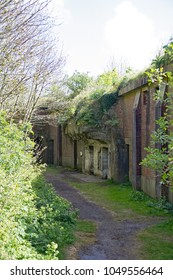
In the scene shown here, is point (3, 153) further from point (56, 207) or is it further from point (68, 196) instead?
point (68, 196)

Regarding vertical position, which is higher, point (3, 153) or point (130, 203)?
point (3, 153)

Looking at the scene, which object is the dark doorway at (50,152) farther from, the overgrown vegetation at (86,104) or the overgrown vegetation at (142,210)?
the overgrown vegetation at (142,210)

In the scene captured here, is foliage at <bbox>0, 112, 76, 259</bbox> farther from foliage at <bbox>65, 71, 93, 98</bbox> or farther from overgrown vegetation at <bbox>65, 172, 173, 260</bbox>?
foliage at <bbox>65, 71, 93, 98</bbox>

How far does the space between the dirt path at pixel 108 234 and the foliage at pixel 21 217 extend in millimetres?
774

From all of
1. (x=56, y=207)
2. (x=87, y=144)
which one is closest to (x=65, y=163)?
(x=87, y=144)

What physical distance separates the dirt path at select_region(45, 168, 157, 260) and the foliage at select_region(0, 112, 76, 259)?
77cm

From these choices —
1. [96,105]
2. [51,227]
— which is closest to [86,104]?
[96,105]

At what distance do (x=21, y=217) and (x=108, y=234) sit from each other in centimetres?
326

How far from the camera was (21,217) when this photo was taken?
700cm

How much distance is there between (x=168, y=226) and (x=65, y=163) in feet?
58.3

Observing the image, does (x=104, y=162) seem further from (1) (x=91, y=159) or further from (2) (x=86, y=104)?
(2) (x=86, y=104)

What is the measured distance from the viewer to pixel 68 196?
14.8 metres

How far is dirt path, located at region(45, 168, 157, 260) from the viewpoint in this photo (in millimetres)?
7674

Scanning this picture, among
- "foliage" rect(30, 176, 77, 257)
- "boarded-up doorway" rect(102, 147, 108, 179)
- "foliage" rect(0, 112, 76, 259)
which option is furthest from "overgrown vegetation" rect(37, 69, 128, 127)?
"foliage" rect(0, 112, 76, 259)
